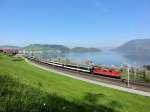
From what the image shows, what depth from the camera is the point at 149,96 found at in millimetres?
26016

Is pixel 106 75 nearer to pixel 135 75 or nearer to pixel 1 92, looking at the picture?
pixel 135 75

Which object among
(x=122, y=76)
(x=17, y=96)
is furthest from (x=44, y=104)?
(x=122, y=76)

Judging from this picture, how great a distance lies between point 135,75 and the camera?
41000 mm

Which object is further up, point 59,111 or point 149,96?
point 59,111

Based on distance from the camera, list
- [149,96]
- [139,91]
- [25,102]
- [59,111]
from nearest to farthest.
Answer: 1. [25,102]
2. [59,111]
3. [149,96]
4. [139,91]

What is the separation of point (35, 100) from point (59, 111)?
24.3 inches

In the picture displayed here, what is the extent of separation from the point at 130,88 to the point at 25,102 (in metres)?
27.2

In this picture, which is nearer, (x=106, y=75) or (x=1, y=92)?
(x=1, y=92)

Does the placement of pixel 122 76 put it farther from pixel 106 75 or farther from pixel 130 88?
pixel 130 88

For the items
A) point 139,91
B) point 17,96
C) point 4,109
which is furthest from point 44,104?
point 139,91

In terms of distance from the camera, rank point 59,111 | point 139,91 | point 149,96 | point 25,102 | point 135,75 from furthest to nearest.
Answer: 1. point 135,75
2. point 139,91
3. point 149,96
4. point 59,111
5. point 25,102

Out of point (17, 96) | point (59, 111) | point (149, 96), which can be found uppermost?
point (17, 96)

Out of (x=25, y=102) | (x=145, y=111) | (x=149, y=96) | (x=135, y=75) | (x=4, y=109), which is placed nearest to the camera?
(x=4, y=109)

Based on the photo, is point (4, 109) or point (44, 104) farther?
point (44, 104)
